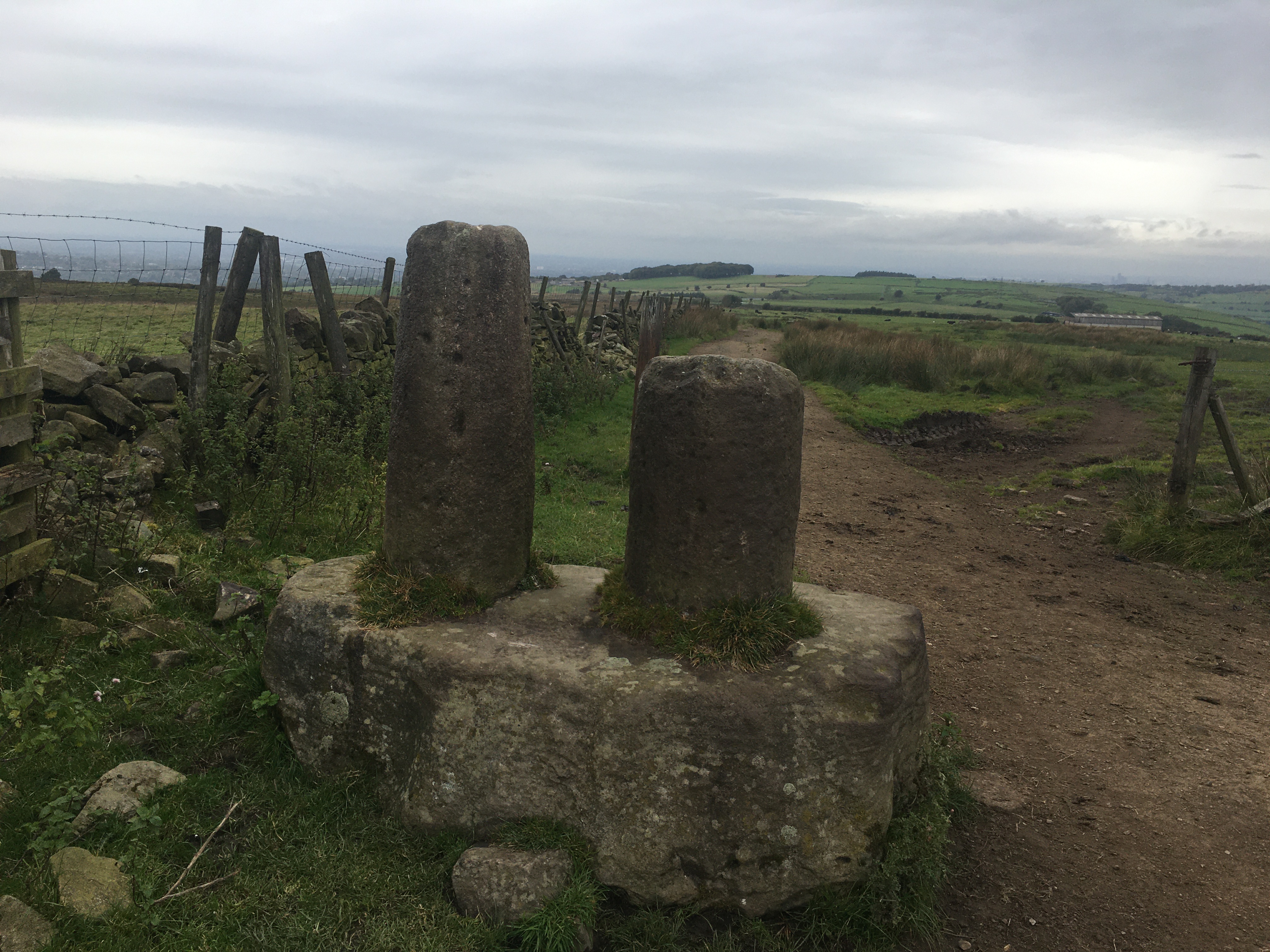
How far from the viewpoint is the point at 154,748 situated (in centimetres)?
479

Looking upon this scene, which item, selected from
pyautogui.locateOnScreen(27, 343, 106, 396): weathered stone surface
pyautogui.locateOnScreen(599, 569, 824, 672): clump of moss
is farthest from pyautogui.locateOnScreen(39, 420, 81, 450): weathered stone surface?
pyautogui.locateOnScreen(599, 569, 824, 672): clump of moss

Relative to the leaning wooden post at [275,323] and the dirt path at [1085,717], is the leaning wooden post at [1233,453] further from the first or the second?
the leaning wooden post at [275,323]

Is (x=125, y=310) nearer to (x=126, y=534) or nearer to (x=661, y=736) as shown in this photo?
(x=126, y=534)

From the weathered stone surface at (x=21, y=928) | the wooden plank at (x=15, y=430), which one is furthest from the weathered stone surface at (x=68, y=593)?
the weathered stone surface at (x=21, y=928)

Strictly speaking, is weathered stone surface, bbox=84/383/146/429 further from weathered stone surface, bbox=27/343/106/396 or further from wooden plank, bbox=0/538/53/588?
wooden plank, bbox=0/538/53/588

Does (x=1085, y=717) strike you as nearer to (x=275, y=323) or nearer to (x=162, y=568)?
(x=162, y=568)

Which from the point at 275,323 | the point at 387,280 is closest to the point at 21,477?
the point at 275,323

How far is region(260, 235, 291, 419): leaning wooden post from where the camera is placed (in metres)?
9.18

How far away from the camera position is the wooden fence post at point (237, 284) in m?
9.18

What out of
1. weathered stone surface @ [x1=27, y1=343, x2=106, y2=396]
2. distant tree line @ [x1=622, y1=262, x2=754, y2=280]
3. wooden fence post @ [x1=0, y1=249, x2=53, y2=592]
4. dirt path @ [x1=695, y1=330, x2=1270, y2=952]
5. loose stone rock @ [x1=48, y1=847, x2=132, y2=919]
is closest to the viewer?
loose stone rock @ [x1=48, y1=847, x2=132, y2=919]

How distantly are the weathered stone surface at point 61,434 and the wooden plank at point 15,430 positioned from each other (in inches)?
45.0

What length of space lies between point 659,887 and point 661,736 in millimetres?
733

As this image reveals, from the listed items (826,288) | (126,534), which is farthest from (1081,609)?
(826,288)

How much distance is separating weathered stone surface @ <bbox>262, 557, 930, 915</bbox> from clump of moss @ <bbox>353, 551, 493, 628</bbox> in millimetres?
114
